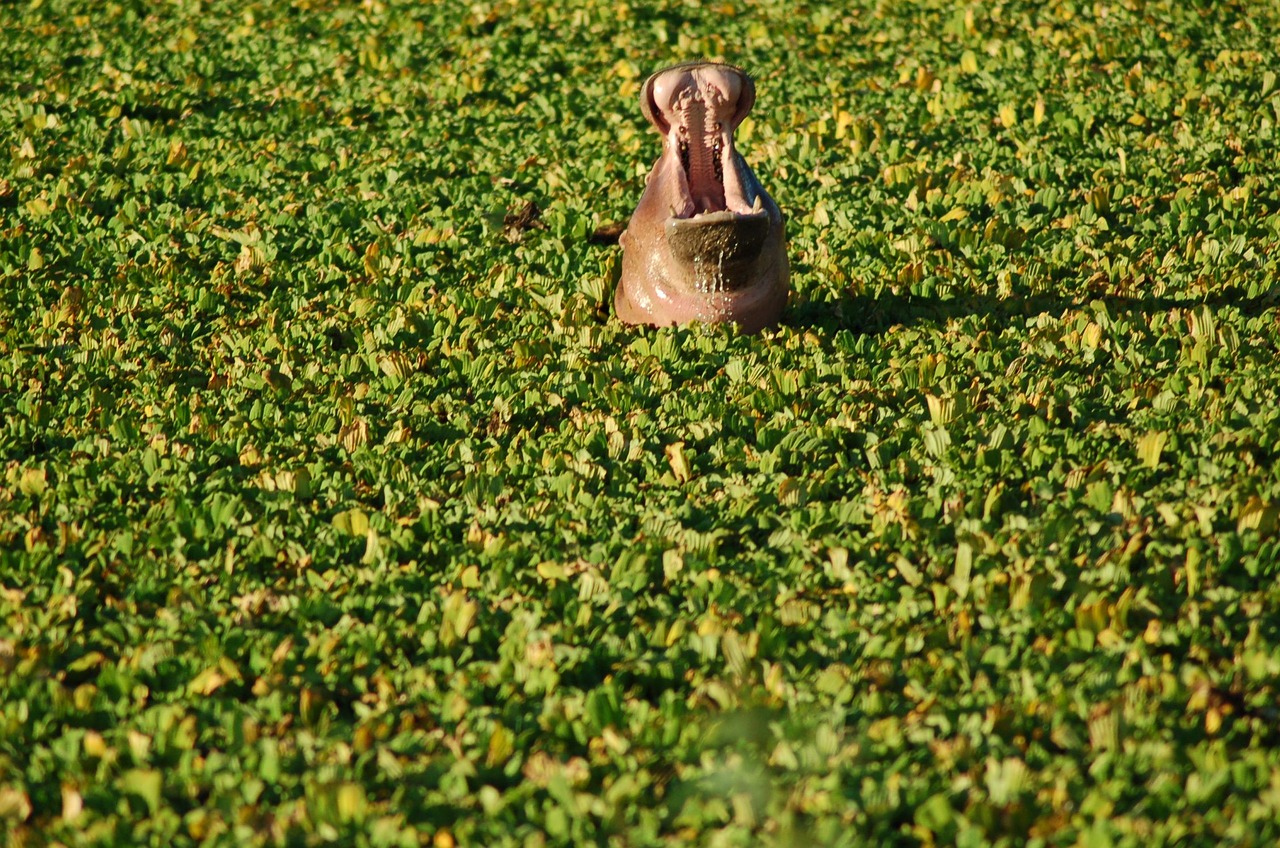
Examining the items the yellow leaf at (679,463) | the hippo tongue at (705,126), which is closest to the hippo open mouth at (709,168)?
the hippo tongue at (705,126)

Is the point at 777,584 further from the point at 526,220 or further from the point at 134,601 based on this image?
the point at 526,220

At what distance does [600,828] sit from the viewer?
3020 mm

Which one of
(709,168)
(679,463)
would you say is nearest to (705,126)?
(709,168)

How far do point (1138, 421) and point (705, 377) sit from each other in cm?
141

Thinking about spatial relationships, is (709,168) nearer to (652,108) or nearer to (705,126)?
(705,126)

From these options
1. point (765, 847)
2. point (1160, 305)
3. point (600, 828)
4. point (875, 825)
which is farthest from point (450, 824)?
point (1160, 305)

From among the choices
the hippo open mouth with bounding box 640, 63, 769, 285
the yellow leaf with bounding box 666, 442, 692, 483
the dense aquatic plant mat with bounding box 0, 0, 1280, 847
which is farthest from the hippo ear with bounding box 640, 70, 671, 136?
the yellow leaf with bounding box 666, 442, 692, 483

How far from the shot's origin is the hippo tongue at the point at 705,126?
4.85 metres

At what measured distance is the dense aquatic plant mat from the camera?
3139 mm

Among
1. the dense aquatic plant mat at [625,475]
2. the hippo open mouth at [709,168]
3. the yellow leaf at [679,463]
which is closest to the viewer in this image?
the dense aquatic plant mat at [625,475]

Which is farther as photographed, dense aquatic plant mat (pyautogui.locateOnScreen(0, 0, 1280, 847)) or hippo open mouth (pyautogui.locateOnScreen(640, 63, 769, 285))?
hippo open mouth (pyautogui.locateOnScreen(640, 63, 769, 285))

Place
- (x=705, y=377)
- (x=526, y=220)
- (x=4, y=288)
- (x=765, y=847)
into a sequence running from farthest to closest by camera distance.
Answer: (x=526, y=220)
(x=4, y=288)
(x=705, y=377)
(x=765, y=847)

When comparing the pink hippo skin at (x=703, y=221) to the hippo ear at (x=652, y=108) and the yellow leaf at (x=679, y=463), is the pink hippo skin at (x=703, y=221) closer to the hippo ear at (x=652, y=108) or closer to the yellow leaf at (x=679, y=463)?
the hippo ear at (x=652, y=108)

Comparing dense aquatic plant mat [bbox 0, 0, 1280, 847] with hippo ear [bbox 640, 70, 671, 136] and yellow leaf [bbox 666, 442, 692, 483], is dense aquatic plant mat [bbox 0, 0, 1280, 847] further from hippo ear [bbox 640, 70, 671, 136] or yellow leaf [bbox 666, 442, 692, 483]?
hippo ear [bbox 640, 70, 671, 136]
